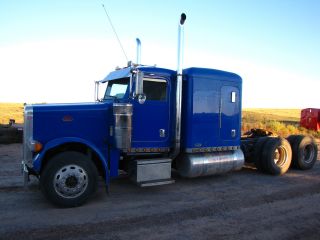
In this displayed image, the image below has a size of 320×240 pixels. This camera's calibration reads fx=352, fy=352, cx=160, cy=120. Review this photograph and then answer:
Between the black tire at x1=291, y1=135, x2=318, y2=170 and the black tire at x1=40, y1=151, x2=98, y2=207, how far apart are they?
6777 mm

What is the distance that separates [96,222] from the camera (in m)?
5.77

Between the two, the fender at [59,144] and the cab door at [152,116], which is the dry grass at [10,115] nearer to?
the cab door at [152,116]

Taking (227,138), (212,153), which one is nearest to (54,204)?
(212,153)

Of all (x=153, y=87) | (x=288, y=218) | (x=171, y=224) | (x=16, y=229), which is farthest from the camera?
(x=153, y=87)

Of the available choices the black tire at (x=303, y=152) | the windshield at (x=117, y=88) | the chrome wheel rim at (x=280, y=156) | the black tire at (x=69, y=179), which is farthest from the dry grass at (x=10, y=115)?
the black tire at (x=69, y=179)

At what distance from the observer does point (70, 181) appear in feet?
21.4

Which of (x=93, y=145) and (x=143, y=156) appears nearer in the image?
(x=93, y=145)

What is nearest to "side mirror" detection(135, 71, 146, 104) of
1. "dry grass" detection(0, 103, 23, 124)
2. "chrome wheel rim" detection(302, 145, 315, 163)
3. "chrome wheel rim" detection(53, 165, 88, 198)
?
"chrome wheel rim" detection(53, 165, 88, 198)

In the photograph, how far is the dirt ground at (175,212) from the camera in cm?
534

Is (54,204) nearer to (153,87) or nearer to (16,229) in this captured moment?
(16,229)

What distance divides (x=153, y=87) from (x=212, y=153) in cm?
227

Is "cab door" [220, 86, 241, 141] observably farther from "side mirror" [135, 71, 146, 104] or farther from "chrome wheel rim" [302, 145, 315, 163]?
"chrome wheel rim" [302, 145, 315, 163]

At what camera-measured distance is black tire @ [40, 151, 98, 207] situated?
637 cm

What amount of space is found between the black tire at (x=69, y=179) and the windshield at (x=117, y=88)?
1.83 m
